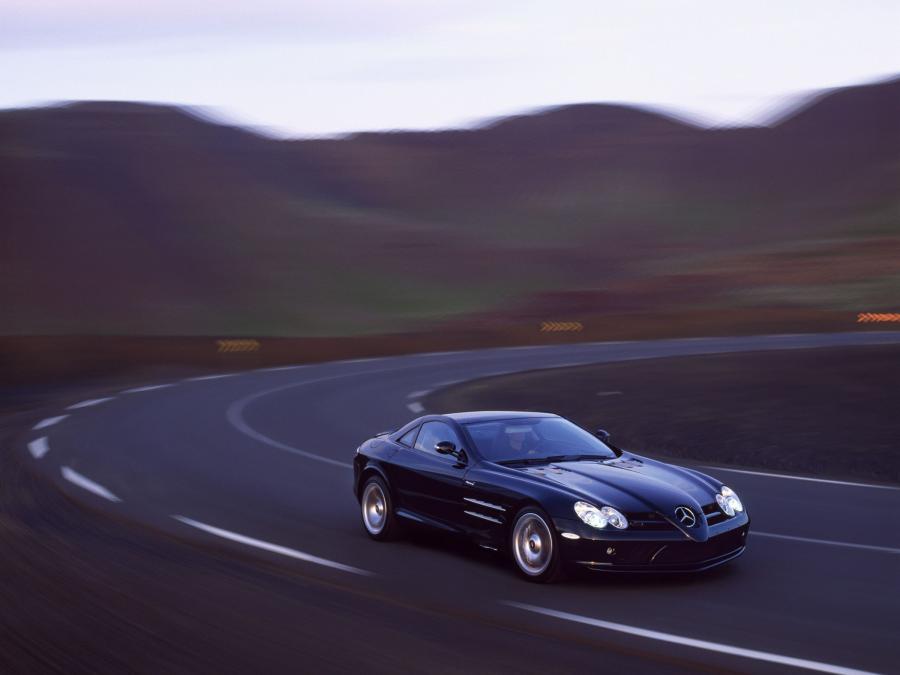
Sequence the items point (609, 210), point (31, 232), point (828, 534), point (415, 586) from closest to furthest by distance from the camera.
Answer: point (415, 586)
point (828, 534)
point (31, 232)
point (609, 210)

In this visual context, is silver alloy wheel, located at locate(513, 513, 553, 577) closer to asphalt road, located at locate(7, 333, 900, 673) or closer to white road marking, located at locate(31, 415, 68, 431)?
asphalt road, located at locate(7, 333, 900, 673)

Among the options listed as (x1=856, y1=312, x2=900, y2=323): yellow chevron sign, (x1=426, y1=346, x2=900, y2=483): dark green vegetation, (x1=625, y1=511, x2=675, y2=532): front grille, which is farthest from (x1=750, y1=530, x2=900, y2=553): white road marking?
(x1=856, y1=312, x2=900, y2=323): yellow chevron sign

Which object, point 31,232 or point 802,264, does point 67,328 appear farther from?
point 802,264

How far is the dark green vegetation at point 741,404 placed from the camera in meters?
15.6

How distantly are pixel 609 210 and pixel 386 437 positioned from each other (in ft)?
350

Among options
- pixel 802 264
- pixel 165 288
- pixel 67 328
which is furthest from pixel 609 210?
pixel 67 328

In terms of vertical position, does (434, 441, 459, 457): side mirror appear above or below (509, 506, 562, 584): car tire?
above

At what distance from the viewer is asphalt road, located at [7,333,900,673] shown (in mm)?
6727

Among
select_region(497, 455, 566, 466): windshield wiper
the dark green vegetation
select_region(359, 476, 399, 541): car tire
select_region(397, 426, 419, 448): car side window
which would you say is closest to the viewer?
select_region(497, 455, 566, 466): windshield wiper

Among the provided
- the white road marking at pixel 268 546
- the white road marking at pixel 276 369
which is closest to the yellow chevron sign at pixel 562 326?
the white road marking at pixel 276 369

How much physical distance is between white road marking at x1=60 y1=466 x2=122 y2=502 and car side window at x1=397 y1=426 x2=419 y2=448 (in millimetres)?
3744

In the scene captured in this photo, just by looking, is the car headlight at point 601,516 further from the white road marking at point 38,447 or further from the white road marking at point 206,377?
the white road marking at point 206,377

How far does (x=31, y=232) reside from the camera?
73438 millimetres

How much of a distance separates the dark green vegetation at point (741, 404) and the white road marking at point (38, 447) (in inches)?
308
